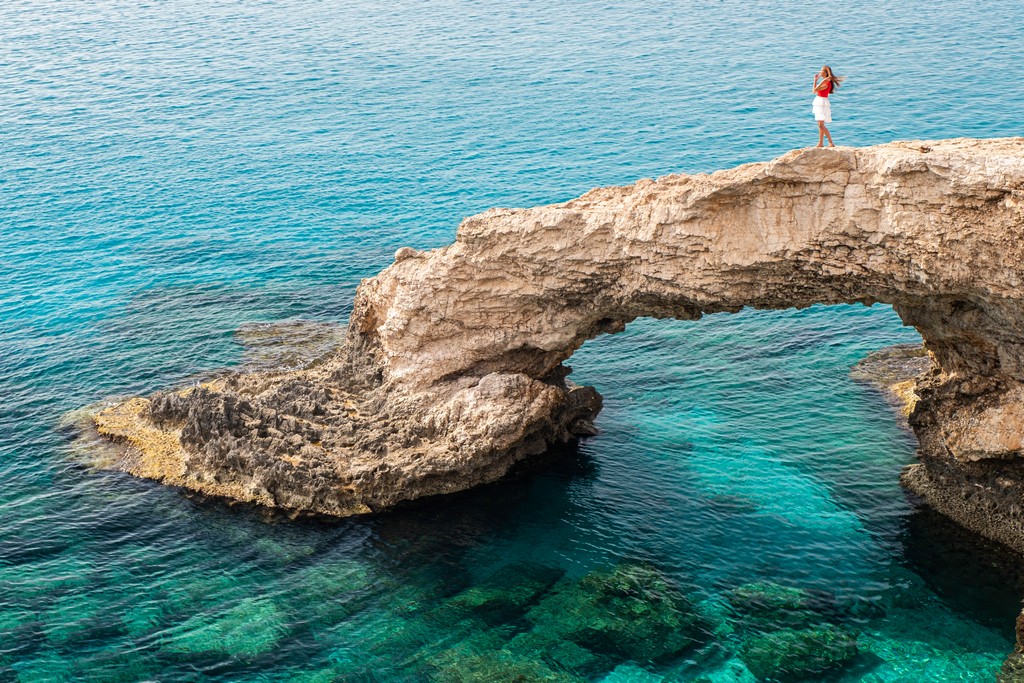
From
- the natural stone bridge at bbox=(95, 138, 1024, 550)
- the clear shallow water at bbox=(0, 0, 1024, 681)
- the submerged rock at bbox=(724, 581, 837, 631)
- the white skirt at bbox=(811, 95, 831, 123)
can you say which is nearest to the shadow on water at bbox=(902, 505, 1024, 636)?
the clear shallow water at bbox=(0, 0, 1024, 681)

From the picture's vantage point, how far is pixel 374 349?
3400cm

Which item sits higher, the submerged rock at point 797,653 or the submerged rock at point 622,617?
the submerged rock at point 622,617

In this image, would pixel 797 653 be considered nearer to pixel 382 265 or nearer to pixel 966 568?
pixel 966 568

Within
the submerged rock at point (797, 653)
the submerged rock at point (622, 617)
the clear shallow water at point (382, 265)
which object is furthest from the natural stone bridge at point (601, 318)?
the submerged rock at point (797, 653)

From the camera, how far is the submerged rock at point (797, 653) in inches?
924

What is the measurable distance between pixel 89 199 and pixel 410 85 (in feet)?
84.5

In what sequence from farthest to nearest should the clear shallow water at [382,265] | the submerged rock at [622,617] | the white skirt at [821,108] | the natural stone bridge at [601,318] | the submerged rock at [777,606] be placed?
the white skirt at [821,108] < the clear shallow water at [382,265] < the submerged rock at [777,606] < the submerged rock at [622,617] < the natural stone bridge at [601,318]

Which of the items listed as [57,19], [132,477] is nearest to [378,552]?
[132,477]

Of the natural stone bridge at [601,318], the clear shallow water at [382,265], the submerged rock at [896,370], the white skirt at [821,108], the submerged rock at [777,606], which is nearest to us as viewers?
the natural stone bridge at [601,318]

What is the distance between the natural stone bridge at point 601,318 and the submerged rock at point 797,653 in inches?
249

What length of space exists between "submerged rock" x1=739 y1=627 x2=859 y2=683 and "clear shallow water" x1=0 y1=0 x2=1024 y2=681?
0.46 m

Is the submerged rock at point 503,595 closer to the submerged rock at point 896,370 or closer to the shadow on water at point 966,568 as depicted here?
the shadow on water at point 966,568

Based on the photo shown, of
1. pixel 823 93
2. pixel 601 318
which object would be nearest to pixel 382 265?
pixel 601 318

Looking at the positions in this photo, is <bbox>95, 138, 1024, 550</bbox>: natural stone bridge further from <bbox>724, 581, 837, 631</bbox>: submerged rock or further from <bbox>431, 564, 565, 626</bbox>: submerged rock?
<bbox>724, 581, 837, 631</bbox>: submerged rock
